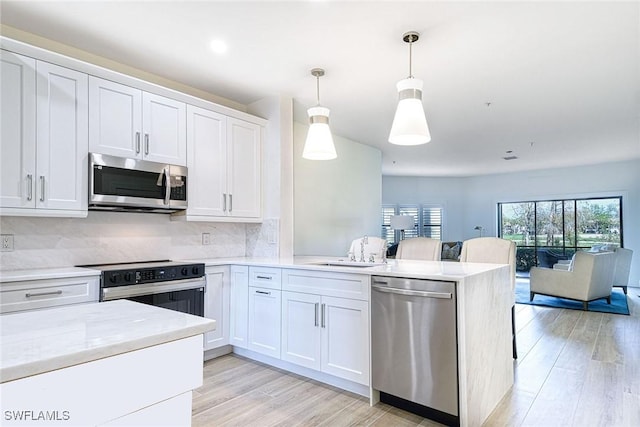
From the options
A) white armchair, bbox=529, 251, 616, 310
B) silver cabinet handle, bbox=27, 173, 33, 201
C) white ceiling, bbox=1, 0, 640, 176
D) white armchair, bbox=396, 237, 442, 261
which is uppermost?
white ceiling, bbox=1, 0, 640, 176

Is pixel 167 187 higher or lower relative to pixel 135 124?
lower

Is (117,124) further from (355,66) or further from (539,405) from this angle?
(539,405)

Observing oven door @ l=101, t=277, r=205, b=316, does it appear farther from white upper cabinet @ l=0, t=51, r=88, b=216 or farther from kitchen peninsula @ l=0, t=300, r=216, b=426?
kitchen peninsula @ l=0, t=300, r=216, b=426

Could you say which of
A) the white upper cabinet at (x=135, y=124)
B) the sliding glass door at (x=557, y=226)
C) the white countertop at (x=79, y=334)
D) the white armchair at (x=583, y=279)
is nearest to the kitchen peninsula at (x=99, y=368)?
the white countertop at (x=79, y=334)

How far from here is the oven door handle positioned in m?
2.55

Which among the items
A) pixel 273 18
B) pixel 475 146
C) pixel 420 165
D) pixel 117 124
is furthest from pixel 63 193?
pixel 420 165

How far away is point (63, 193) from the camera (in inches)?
101

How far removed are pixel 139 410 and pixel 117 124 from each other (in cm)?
258

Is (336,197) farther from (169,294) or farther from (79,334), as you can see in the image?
(79,334)

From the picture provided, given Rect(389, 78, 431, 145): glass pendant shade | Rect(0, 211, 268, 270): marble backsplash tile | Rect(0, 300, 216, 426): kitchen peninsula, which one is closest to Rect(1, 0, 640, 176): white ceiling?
Rect(389, 78, 431, 145): glass pendant shade

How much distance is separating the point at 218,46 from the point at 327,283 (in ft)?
6.61

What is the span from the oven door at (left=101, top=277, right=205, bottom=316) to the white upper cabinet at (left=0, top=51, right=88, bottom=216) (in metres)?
0.65

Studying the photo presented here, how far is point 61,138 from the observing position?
2.56 metres

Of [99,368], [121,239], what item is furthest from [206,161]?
[99,368]
